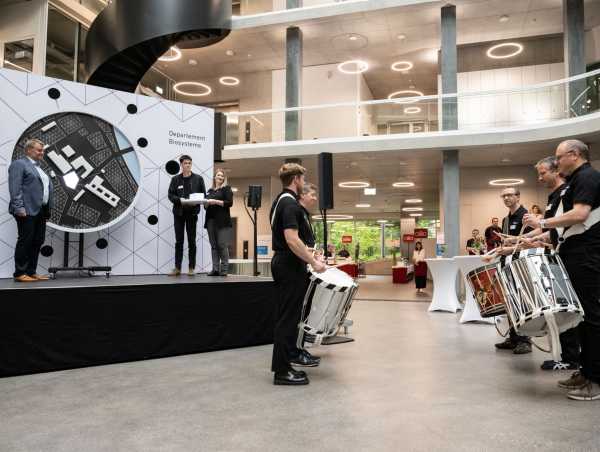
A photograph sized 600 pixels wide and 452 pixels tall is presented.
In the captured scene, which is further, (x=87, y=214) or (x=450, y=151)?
(x=450, y=151)

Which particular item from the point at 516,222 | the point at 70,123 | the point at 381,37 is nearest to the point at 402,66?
the point at 381,37

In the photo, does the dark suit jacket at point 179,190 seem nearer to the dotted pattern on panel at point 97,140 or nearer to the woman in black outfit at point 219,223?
A: the woman in black outfit at point 219,223

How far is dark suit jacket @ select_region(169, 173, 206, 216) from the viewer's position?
5584 millimetres

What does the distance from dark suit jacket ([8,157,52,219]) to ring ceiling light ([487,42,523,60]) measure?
1391 centimetres

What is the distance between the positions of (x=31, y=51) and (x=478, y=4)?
11.3 metres

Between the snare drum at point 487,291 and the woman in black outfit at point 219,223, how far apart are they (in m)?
2.78

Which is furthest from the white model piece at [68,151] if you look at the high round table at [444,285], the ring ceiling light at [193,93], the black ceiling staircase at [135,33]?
the ring ceiling light at [193,93]

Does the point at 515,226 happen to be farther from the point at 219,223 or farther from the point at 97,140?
the point at 97,140

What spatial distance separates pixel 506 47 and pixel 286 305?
1402 centimetres

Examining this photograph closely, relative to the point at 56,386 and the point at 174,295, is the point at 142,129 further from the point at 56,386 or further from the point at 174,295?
the point at 56,386

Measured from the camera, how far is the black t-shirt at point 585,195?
2.83 metres

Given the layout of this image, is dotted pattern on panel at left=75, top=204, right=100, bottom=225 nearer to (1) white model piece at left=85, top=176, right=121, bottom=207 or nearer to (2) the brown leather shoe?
(1) white model piece at left=85, top=176, right=121, bottom=207

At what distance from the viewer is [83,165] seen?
209 inches

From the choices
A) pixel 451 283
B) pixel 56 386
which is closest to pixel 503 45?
pixel 451 283
